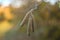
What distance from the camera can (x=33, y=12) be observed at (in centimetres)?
80

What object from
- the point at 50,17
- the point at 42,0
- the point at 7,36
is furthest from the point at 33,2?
the point at 7,36

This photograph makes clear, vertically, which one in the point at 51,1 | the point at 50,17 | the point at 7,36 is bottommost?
the point at 7,36

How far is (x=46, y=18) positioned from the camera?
82 centimetres

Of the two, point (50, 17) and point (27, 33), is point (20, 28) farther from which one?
point (50, 17)

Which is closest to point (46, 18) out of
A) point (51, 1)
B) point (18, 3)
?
point (51, 1)

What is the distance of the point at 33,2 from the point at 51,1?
0.14 m

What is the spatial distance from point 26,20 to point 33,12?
0.08 m

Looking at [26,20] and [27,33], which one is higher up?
[26,20]

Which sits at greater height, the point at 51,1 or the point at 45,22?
the point at 51,1

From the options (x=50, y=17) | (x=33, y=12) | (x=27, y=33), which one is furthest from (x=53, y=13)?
(x=27, y=33)

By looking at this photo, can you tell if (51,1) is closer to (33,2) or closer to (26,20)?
(33,2)

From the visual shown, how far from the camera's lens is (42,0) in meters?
0.80

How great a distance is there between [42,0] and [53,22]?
0.64 ft

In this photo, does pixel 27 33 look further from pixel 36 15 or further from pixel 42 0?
pixel 42 0
